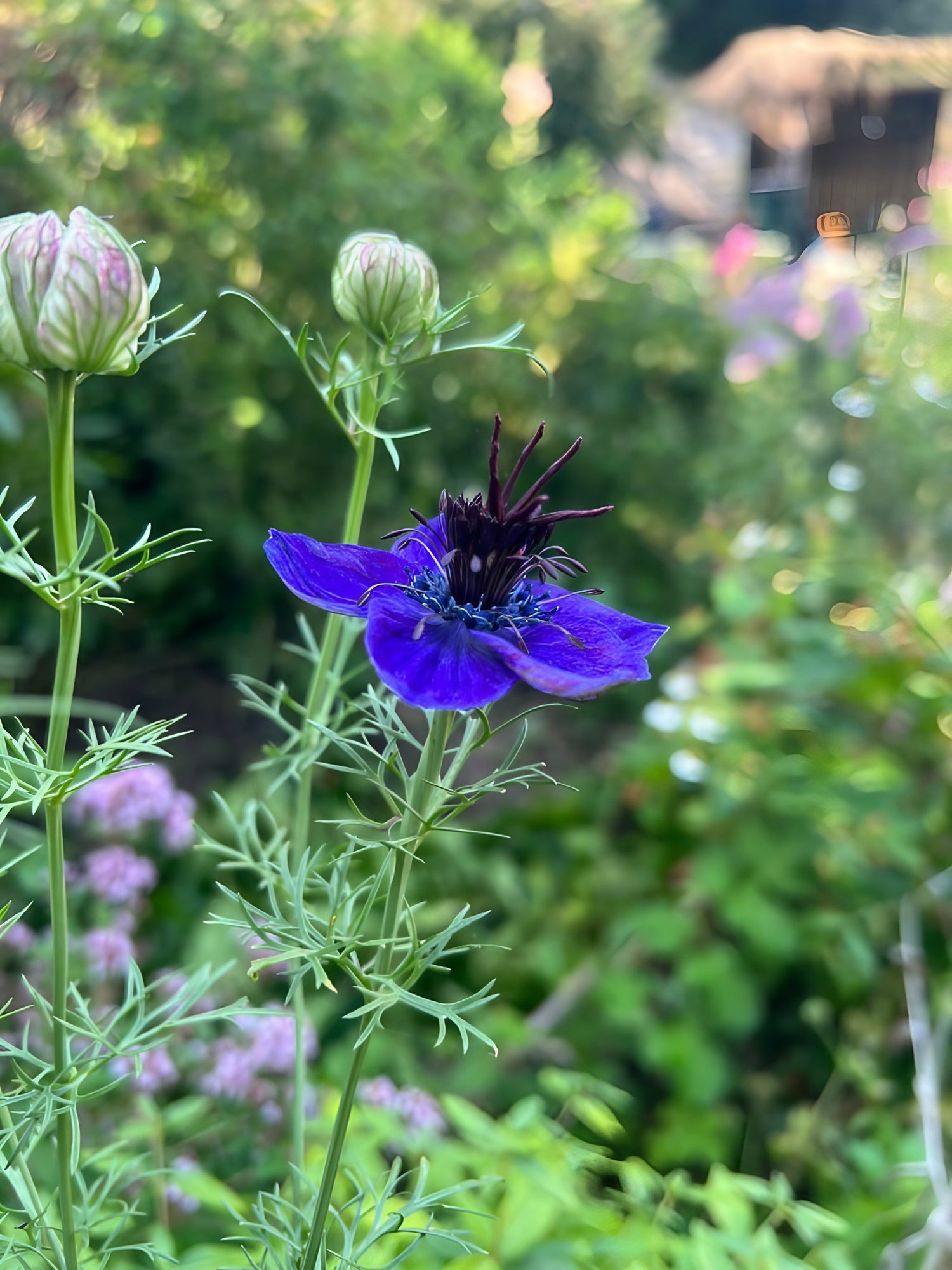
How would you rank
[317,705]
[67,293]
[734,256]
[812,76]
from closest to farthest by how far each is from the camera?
[67,293] → [317,705] → [734,256] → [812,76]

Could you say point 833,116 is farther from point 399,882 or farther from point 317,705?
point 399,882

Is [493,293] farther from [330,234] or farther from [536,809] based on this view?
[536,809]

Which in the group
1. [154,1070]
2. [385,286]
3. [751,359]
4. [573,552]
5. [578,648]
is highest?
[385,286]

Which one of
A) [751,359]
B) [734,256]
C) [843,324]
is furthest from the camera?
[734,256]

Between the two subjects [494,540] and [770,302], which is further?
[770,302]

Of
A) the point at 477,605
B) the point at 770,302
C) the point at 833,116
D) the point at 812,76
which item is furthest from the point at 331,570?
the point at 812,76

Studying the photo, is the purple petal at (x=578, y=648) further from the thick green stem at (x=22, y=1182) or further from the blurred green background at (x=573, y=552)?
the blurred green background at (x=573, y=552)

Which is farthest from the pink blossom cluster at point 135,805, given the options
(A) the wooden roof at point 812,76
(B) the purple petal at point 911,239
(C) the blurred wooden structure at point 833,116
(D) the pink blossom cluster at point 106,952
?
(A) the wooden roof at point 812,76
